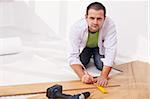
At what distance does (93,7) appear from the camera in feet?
5.65

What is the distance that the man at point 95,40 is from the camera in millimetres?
1718

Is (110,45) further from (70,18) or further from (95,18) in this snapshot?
(70,18)

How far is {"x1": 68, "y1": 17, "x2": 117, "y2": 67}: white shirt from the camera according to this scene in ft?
5.87

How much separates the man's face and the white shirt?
0.21 feet

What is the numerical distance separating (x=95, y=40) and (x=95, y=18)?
0.24m

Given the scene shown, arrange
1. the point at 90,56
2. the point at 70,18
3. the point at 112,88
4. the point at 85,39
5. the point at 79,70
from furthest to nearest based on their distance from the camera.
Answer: the point at 70,18 < the point at 90,56 < the point at 85,39 < the point at 79,70 < the point at 112,88

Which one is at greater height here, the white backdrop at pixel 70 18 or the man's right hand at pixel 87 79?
the white backdrop at pixel 70 18

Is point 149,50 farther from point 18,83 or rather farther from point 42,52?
point 18,83

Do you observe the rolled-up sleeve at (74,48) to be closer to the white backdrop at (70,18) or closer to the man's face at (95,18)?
the man's face at (95,18)

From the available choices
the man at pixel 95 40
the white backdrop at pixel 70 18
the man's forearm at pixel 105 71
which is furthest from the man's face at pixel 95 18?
the white backdrop at pixel 70 18

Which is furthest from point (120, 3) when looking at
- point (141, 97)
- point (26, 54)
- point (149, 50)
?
point (141, 97)

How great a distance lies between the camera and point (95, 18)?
1715 millimetres

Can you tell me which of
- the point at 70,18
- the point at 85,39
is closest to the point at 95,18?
the point at 85,39

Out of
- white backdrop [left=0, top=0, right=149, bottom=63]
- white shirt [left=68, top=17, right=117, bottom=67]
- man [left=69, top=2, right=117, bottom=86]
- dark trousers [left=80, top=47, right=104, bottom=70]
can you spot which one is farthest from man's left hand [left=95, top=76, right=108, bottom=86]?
white backdrop [left=0, top=0, right=149, bottom=63]
